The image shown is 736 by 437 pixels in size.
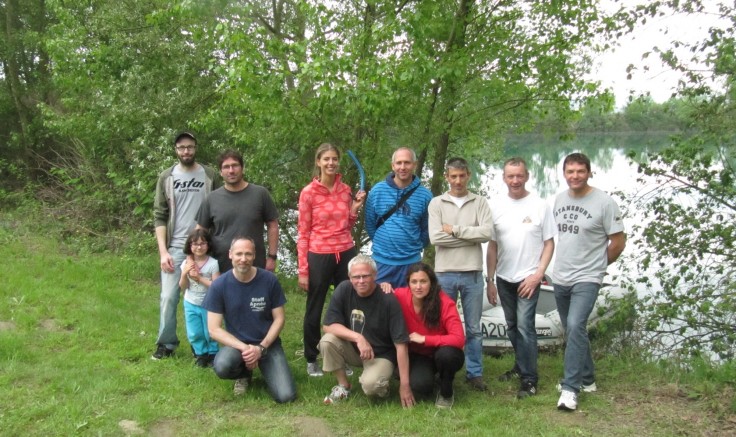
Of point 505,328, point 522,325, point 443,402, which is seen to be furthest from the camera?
point 505,328

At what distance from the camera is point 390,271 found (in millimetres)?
4453

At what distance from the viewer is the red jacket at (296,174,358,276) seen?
4441 millimetres

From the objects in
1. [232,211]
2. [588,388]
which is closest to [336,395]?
[232,211]

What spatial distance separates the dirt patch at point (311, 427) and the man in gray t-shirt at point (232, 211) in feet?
4.11

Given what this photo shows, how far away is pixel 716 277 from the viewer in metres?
6.50

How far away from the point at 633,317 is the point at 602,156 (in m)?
13.1

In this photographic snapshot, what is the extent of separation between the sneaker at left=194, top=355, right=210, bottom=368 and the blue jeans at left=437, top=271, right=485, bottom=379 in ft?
6.22

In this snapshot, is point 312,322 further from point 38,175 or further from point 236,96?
point 38,175

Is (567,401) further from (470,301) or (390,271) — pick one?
(390,271)

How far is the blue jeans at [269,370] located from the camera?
4121 millimetres

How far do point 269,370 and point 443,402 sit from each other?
A: 120 cm

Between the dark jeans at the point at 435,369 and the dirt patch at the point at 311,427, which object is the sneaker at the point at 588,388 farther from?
the dirt patch at the point at 311,427

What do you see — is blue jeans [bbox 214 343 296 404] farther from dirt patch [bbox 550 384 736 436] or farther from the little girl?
dirt patch [bbox 550 384 736 436]

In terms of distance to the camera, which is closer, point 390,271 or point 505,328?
point 390,271
